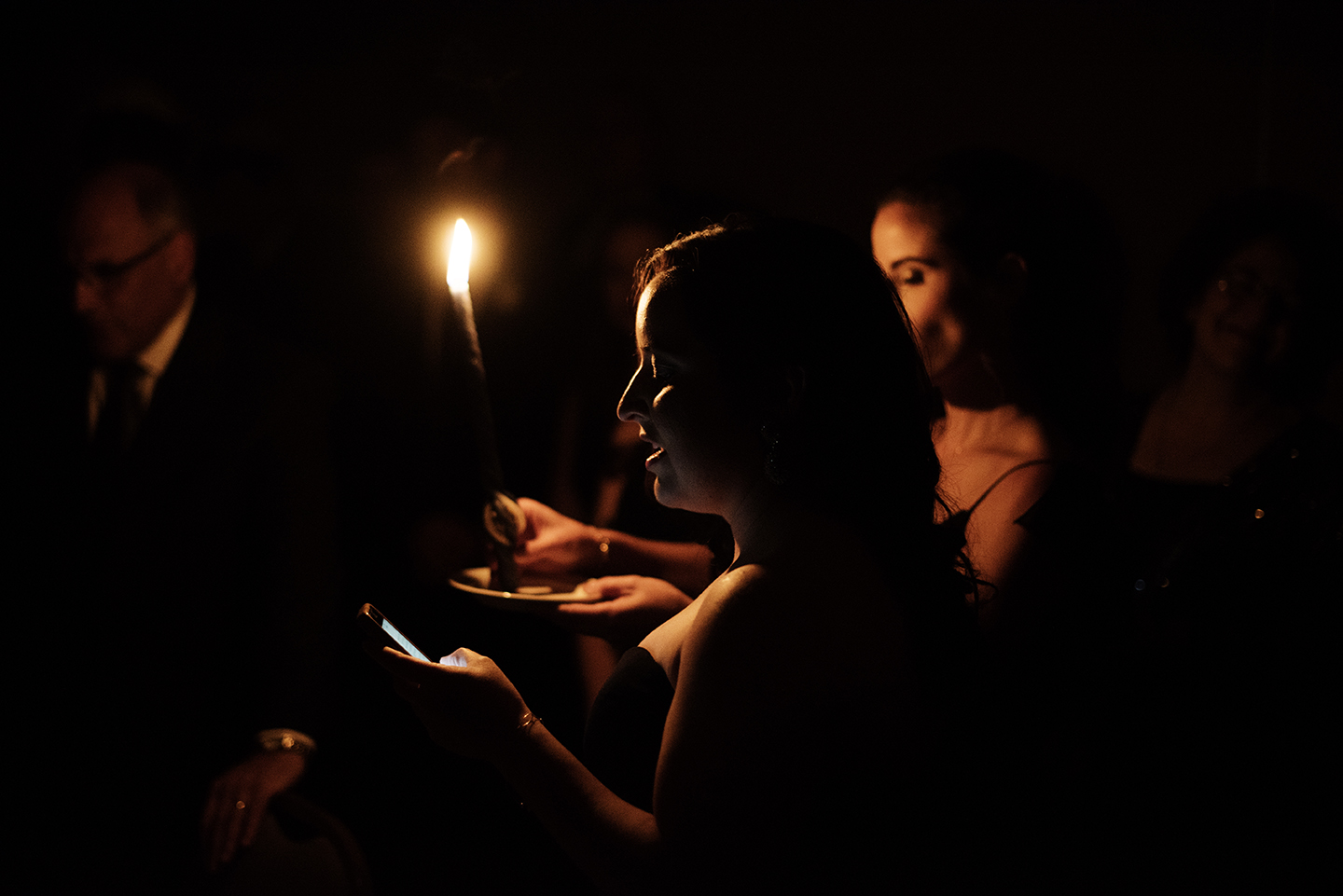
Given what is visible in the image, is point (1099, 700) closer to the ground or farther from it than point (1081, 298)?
closer to the ground

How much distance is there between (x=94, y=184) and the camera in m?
2.04

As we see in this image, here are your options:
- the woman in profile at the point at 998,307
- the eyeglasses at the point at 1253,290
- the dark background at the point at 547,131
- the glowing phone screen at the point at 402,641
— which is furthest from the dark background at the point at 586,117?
the glowing phone screen at the point at 402,641

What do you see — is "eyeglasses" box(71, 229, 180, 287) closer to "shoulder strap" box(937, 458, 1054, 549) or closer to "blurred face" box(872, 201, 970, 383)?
"blurred face" box(872, 201, 970, 383)

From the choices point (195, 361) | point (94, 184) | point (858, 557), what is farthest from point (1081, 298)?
point (94, 184)

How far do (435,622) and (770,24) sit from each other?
193cm

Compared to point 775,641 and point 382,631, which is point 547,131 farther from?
point 775,641

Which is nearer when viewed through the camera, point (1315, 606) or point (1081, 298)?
point (1081, 298)

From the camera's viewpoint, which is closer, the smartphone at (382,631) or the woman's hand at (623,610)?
the smartphone at (382,631)

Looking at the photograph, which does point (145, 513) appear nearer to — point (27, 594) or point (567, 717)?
point (27, 594)

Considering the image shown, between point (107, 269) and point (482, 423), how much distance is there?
3.66 feet

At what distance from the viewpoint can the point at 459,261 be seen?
145cm

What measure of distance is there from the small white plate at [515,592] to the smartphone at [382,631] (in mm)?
191

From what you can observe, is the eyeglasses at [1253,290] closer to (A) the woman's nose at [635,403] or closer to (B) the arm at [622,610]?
(B) the arm at [622,610]

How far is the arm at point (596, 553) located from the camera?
164 cm
